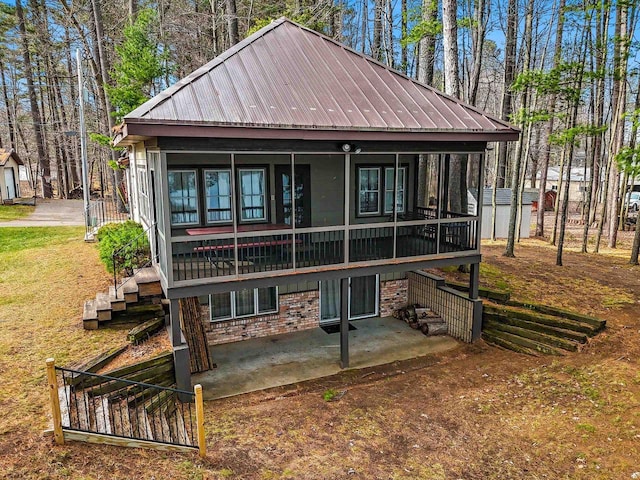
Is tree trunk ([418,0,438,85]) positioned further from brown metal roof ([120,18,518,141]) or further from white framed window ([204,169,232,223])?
white framed window ([204,169,232,223])

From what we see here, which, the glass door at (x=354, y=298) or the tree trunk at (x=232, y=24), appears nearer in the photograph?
the glass door at (x=354, y=298)

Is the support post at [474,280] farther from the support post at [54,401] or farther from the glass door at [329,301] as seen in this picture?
the support post at [54,401]

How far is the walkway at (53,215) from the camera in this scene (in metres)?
22.2

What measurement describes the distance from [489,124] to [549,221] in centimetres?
2454

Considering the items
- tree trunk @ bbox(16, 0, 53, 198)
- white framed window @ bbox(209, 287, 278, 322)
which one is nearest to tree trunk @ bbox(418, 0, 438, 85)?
white framed window @ bbox(209, 287, 278, 322)

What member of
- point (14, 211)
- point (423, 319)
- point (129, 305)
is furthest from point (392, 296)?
point (14, 211)

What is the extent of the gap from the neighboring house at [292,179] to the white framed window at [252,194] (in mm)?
24

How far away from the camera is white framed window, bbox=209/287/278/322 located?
1101 cm

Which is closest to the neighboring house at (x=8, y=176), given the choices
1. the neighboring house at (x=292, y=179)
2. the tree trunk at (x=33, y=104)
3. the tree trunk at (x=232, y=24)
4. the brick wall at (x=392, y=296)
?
the tree trunk at (x=33, y=104)

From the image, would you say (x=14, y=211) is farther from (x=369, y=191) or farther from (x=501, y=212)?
(x=501, y=212)

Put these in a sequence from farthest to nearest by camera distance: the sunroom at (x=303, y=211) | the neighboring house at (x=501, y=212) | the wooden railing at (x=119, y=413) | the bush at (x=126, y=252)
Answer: the neighboring house at (x=501, y=212)
the bush at (x=126, y=252)
the sunroom at (x=303, y=211)
the wooden railing at (x=119, y=413)

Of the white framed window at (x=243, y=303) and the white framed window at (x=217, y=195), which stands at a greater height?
the white framed window at (x=217, y=195)

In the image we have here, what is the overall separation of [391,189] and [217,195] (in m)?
4.58

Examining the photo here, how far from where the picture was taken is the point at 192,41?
22.3 m
